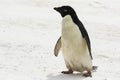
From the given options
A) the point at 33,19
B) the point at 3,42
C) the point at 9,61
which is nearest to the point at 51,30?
the point at 33,19

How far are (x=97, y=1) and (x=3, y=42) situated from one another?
4.55m

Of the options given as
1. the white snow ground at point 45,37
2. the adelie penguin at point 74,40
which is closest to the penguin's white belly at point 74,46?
the adelie penguin at point 74,40

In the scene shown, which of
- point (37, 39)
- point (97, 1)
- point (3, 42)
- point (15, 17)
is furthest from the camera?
point (97, 1)

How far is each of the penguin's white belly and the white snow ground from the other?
7.7 inches

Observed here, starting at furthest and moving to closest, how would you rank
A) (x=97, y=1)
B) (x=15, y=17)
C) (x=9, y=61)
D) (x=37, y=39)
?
(x=97, y=1)
(x=15, y=17)
(x=37, y=39)
(x=9, y=61)

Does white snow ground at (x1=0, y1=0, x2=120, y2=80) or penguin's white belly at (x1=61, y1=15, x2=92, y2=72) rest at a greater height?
penguin's white belly at (x1=61, y1=15, x2=92, y2=72)

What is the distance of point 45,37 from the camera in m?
8.13

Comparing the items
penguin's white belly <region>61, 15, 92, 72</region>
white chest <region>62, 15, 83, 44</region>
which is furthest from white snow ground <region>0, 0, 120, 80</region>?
white chest <region>62, 15, 83, 44</region>

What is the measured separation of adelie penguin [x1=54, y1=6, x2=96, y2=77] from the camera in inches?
219

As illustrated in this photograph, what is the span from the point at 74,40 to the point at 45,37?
2.61 m

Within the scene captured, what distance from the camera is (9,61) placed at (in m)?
6.20

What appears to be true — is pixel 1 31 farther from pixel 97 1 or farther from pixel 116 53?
pixel 97 1

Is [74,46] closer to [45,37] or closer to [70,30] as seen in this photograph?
[70,30]

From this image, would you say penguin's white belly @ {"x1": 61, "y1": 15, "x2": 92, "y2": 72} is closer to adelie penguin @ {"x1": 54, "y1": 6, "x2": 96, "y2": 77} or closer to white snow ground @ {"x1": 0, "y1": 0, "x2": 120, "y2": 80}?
adelie penguin @ {"x1": 54, "y1": 6, "x2": 96, "y2": 77}
